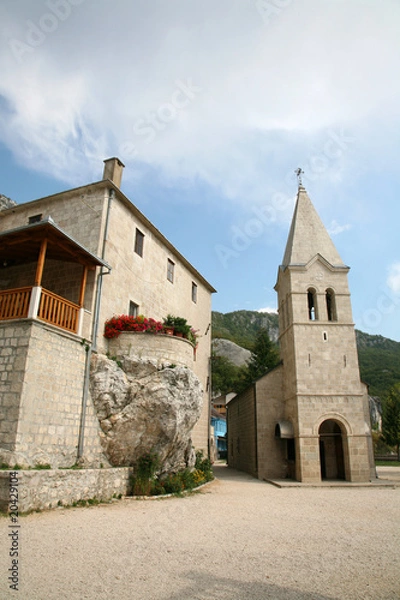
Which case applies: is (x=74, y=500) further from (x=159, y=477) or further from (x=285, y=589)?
(x=285, y=589)

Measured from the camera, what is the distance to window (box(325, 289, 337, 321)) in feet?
70.0

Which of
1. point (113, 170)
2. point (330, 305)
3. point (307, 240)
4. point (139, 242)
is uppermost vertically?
point (307, 240)

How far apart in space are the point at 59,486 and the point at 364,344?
99594mm

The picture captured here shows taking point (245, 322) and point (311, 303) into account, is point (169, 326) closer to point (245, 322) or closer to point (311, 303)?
point (311, 303)

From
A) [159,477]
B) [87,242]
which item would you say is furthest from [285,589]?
[87,242]

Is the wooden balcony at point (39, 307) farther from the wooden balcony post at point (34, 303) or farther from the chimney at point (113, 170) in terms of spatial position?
the chimney at point (113, 170)

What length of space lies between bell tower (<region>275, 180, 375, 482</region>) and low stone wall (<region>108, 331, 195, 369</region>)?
26.9 ft

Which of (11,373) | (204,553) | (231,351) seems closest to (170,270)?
(11,373)

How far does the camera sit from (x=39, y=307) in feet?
35.6

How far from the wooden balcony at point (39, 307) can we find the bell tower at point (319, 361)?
12424 millimetres

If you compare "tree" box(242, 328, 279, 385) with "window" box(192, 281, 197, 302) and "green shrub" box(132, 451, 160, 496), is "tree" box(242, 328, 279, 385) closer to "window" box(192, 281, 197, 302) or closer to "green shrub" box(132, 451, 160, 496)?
"window" box(192, 281, 197, 302)

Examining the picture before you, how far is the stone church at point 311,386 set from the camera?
18.6 metres

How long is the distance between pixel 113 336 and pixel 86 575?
28.2 feet

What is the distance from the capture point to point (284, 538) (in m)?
7.40
